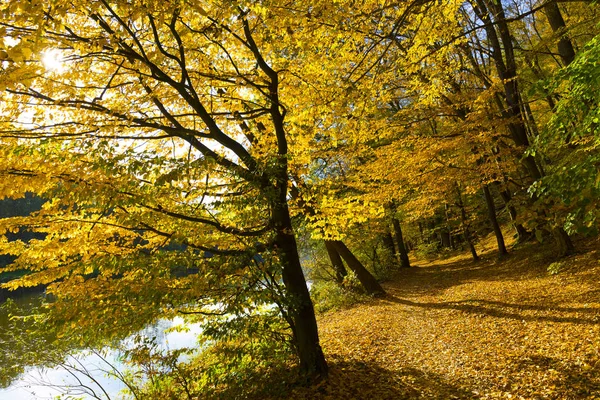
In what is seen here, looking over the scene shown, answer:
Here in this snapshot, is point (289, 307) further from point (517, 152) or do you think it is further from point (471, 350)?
point (517, 152)

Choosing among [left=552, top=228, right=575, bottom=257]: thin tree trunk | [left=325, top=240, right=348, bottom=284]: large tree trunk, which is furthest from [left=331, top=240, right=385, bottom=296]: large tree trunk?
[left=552, top=228, right=575, bottom=257]: thin tree trunk

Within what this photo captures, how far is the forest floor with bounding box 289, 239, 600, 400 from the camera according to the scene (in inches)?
177

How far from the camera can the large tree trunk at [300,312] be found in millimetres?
5379

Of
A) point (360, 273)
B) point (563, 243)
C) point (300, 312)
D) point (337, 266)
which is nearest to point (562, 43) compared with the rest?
point (563, 243)

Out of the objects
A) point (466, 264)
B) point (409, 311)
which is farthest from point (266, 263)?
point (466, 264)

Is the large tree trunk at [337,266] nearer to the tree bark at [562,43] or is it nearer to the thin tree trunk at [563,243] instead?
the thin tree trunk at [563,243]

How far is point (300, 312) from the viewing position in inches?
212

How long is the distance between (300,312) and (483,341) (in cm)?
326

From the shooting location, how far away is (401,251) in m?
18.8

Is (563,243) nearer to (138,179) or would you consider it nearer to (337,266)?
(337,266)

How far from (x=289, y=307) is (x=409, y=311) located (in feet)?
18.1

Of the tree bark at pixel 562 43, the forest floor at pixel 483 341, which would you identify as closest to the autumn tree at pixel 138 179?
the forest floor at pixel 483 341

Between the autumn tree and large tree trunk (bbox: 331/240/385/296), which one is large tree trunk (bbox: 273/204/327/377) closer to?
the autumn tree

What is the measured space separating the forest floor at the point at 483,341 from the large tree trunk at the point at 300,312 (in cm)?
31
